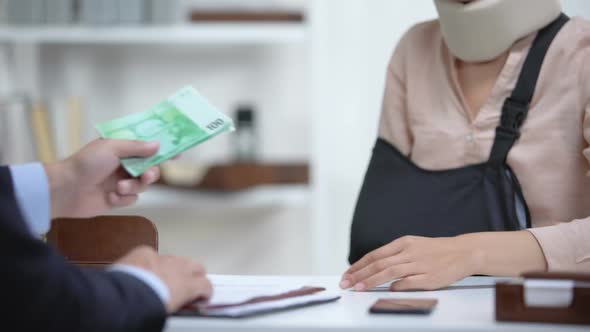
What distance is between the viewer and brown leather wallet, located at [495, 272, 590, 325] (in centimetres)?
97

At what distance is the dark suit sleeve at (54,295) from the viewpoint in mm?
866

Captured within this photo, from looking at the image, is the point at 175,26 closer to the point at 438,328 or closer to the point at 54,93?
the point at 54,93

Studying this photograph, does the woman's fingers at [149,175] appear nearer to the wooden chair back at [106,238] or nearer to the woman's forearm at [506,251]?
the wooden chair back at [106,238]

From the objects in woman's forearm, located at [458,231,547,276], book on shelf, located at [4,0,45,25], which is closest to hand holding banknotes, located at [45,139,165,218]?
woman's forearm, located at [458,231,547,276]

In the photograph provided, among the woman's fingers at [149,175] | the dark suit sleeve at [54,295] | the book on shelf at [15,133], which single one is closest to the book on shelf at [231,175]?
the book on shelf at [15,133]

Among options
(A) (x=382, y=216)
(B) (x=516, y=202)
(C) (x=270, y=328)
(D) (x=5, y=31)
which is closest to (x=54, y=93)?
(D) (x=5, y=31)

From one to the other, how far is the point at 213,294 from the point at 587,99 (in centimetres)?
68

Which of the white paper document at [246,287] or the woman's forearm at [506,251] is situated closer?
the white paper document at [246,287]

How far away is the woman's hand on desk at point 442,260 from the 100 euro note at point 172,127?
28 centimetres

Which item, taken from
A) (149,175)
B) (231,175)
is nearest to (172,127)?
(149,175)

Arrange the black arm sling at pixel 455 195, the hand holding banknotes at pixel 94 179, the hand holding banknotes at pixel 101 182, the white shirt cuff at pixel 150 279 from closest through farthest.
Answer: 1. the white shirt cuff at pixel 150 279
2. the hand holding banknotes at pixel 101 182
3. the hand holding banknotes at pixel 94 179
4. the black arm sling at pixel 455 195

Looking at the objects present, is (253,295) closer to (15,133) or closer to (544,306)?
(544,306)

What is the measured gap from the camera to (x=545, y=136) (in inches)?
56.0

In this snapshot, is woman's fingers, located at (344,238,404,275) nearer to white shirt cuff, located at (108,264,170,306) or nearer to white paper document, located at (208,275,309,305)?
white paper document, located at (208,275,309,305)
